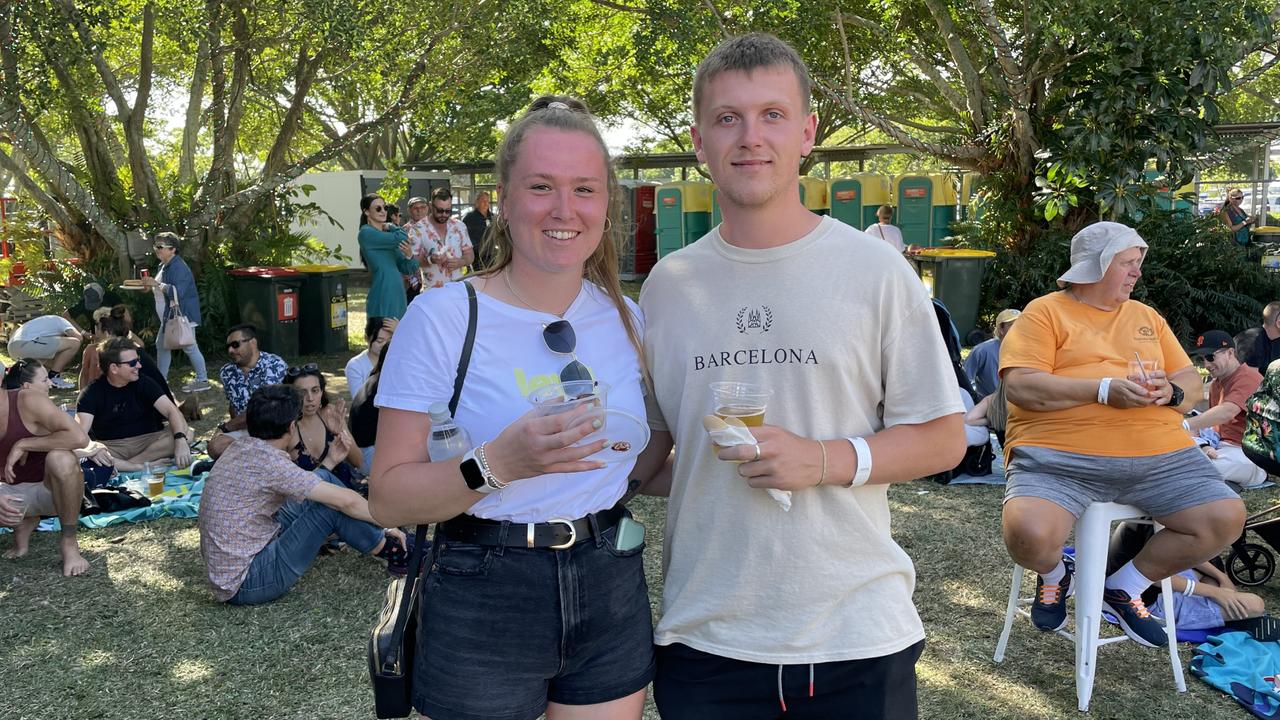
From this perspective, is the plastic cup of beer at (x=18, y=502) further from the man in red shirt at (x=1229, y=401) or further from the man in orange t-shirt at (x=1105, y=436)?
the man in red shirt at (x=1229, y=401)

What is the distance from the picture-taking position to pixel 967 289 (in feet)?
41.3

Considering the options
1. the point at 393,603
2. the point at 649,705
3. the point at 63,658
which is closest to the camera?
the point at 393,603

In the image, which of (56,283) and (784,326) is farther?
(56,283)

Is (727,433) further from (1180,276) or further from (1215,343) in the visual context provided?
(1180,276)

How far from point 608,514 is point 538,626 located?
9.5 inches

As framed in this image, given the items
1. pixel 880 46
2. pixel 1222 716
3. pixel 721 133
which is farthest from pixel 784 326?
pixel 880 46

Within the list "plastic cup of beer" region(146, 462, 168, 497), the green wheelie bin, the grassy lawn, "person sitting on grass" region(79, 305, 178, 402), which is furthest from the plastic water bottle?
the green wheelie bin

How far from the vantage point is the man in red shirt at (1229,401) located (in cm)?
598

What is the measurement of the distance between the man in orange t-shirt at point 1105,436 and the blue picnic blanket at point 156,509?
4812 mm

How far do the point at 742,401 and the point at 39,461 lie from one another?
224 inches

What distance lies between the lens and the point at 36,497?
6055 mm

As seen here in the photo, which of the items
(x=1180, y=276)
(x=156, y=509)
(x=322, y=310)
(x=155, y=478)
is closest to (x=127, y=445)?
(x=155, y=478)

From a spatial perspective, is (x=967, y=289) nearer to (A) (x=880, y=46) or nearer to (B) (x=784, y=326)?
(A) (x=880, y=46)

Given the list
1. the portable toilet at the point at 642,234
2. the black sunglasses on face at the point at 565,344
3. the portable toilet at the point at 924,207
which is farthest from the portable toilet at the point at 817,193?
the black sunglasses on face at the point at 565,344
